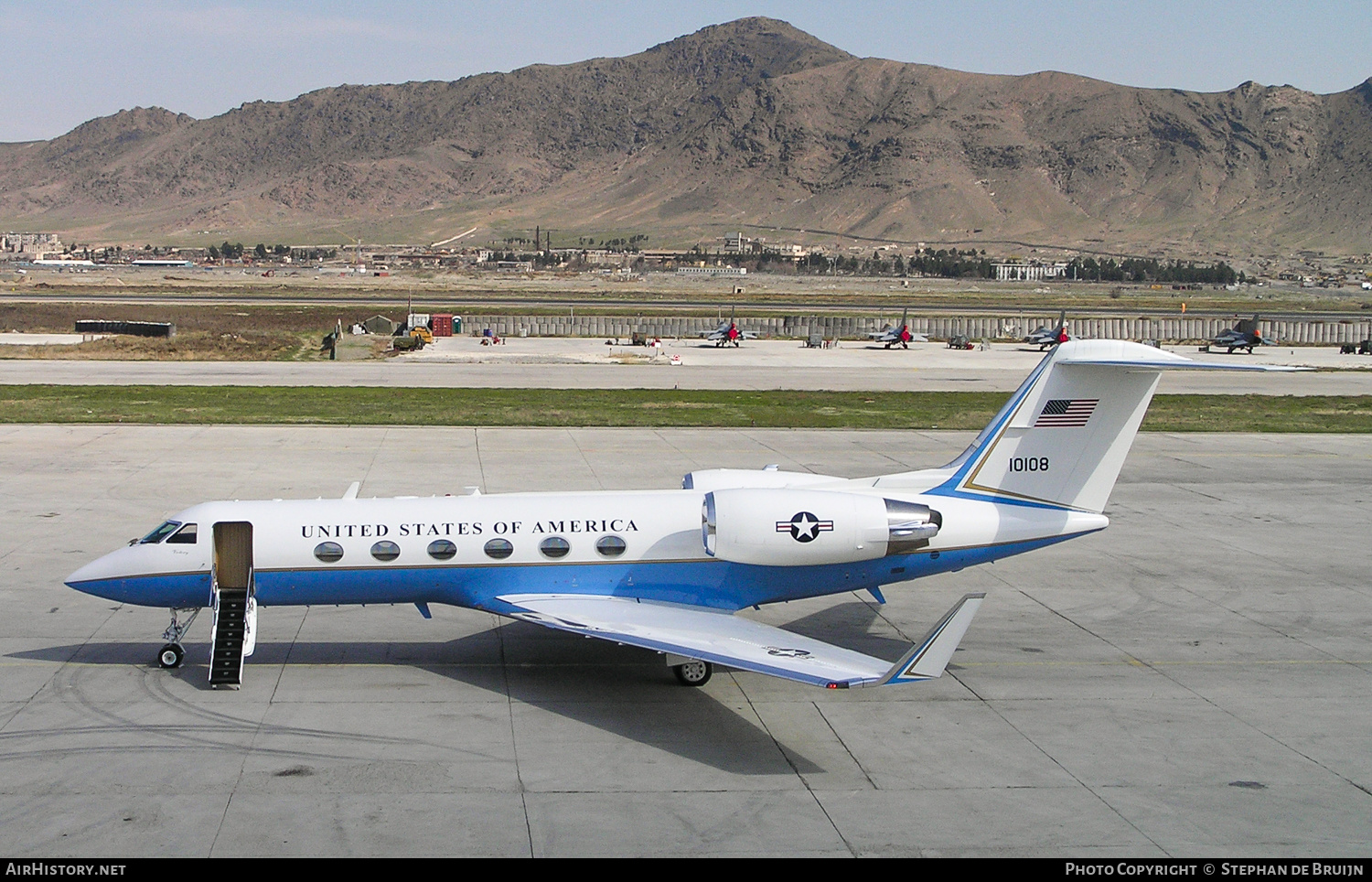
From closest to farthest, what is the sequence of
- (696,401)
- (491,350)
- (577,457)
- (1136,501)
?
(1136,501) → (577,457) → (696,401) → (491,350)

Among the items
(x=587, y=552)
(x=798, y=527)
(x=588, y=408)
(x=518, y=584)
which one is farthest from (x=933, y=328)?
(x=518, y=584)

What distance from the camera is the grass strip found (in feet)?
140

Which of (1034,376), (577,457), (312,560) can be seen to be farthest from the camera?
(577,457)

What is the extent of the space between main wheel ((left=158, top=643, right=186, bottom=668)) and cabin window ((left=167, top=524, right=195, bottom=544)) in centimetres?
155

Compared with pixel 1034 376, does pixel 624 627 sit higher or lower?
lower

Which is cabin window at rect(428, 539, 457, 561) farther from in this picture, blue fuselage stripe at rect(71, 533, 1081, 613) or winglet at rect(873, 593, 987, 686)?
winglet at rect(873, 593, 987, 686)

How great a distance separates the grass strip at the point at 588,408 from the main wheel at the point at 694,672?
25682 mm

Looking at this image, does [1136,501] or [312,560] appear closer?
[312,560]

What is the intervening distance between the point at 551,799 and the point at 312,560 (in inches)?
243

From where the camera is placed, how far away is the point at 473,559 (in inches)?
707

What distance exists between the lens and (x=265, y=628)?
20047mm

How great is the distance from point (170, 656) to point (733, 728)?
8451 mm

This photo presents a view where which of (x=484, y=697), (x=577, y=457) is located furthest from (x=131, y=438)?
(x=484, y=697)
